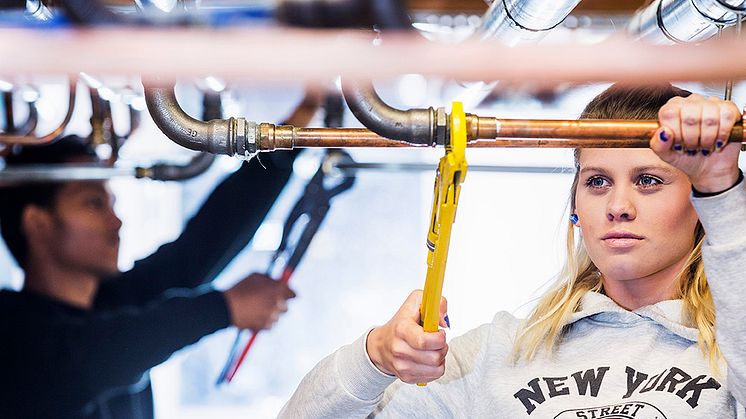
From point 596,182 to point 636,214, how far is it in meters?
0.07

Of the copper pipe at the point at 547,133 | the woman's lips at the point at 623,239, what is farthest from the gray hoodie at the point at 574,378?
the copper pipe at the point at 547,133

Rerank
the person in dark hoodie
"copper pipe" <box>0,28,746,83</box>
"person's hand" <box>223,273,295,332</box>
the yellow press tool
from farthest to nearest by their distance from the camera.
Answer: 1. "person's hand" <box>223,273,295,332</box>
2. the person in dark hoodie
3. the yellow press tool
4. "copper pipe" <box>0,28,746,83</box>

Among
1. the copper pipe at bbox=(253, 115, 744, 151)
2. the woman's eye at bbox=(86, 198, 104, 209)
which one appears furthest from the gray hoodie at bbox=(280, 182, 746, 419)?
the woman's eye at bbox=(86, 198, 104, 209)

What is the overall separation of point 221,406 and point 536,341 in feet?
3.95

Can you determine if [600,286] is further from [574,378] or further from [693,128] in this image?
[693,128]

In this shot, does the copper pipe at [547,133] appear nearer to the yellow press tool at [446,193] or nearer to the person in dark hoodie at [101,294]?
the yellow press tool at [446,193]

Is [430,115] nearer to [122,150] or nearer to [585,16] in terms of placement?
[585,16]

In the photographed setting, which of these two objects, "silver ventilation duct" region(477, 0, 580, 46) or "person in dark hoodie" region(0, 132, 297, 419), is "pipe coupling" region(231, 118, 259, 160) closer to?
"silver ventilation duct" region(477, 0, 580, 46)

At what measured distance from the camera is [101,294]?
75.9 inches

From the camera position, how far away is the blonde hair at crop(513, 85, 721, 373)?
958 millimetres

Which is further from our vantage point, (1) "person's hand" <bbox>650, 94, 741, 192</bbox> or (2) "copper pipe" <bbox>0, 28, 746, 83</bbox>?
(1) "person's hand" <bbox>650, 94, 741, 192</bbox>

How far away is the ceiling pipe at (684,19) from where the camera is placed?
79cm

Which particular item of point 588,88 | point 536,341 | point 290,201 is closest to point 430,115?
point 536,341

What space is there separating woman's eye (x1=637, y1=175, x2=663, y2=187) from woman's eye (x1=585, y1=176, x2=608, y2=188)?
4cm
